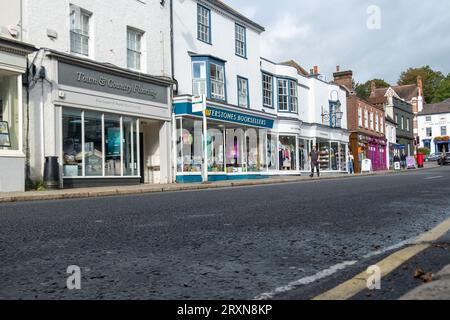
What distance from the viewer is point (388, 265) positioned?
11.4ft

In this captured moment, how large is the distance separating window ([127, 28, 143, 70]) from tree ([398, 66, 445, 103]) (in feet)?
260

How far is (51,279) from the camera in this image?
331 centimetres

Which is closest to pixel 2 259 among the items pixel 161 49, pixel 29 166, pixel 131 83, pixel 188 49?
pixel 29 166

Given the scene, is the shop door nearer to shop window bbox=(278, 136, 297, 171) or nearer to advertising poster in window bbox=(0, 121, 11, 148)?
advertising poster in window bbox=(0, 121, 11, 148)

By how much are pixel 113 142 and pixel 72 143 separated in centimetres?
196

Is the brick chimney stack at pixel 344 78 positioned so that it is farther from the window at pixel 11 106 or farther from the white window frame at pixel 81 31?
the window at pixel 11 106

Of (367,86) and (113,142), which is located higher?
(367,86)

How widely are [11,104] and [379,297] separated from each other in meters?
13.9

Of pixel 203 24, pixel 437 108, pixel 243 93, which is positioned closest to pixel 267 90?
pixel 243 93

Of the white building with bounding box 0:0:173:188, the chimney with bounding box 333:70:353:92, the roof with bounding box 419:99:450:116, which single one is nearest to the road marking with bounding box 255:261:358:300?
the white building with bounding box 0:0:173:188

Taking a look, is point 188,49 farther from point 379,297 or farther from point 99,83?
point 379,297

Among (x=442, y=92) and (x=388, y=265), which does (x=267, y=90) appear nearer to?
(x=388, y=265)

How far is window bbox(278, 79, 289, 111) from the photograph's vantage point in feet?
97.9

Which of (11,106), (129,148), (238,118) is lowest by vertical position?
(129,148)
